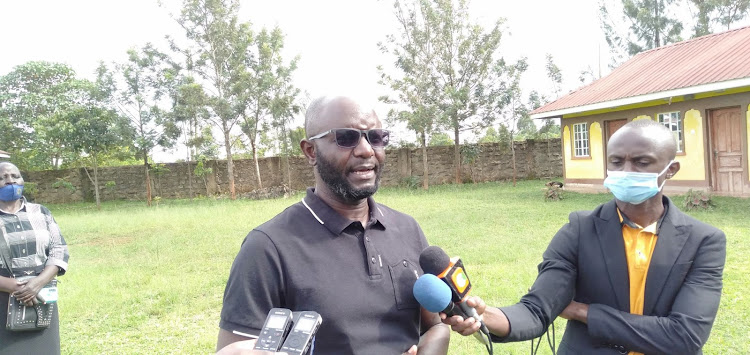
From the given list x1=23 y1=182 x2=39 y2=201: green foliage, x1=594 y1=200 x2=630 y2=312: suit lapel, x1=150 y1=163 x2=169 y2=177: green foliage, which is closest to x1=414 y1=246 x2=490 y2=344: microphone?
x1=594 y1=200 x2=630 y2=312: suit lapel

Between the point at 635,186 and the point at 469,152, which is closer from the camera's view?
the point at 635,186

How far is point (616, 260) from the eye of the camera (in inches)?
88.2

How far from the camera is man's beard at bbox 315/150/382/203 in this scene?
198cm

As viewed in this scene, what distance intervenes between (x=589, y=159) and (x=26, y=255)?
1632 centimetres

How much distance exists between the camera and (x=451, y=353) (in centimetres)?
464

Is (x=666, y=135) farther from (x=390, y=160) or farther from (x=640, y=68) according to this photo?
(x=390, y=160)

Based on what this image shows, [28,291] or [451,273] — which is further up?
[451,273]

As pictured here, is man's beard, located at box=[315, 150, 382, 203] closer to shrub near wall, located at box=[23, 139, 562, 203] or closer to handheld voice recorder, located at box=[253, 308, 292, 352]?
handheld voice recorder, located at box=[253, 308, 292, 352]

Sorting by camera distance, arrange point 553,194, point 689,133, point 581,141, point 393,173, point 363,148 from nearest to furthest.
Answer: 1. point 363,148
2. point 689,133
3. point 553,194
4. point 581,141
5. point 393,173

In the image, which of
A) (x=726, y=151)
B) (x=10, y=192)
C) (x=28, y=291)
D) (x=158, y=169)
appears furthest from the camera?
(x=158, y=169)

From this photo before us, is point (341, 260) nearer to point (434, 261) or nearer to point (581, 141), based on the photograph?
point (434, 261)

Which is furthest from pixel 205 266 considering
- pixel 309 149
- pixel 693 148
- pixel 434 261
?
pixel 693 148

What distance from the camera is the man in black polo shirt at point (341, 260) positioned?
5.71ft

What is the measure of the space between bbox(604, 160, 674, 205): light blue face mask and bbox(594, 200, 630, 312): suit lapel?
0.42 feet
